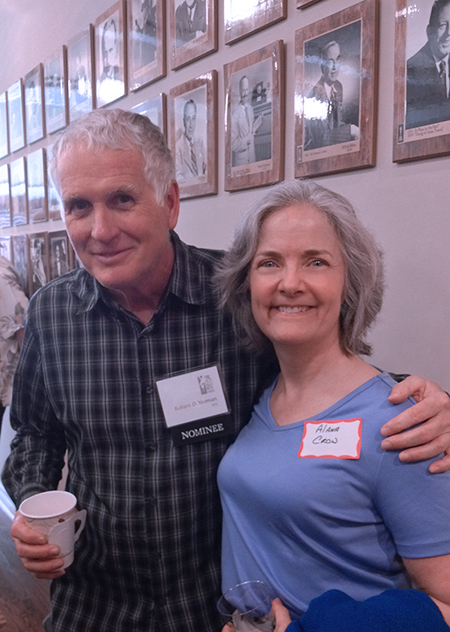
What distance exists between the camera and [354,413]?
42.4 inches

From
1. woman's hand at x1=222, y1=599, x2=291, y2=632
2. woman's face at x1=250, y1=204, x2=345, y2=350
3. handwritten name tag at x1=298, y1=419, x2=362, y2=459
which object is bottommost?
woman's hand at x1=222, y1=599, x2=291, y2=632

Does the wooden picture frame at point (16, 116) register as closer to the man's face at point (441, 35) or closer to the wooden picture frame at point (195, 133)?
the wooden picture frame at point (195, 133)

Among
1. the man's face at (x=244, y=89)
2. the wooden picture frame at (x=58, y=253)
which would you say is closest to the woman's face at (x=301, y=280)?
the man's face at (x=244, y=89)

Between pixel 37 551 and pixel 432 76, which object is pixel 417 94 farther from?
pixel 37 551

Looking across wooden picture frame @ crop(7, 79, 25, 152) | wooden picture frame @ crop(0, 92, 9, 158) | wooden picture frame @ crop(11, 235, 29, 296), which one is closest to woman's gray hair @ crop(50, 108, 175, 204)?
wooden picture frame @ crop(11, 235, 29, 296)

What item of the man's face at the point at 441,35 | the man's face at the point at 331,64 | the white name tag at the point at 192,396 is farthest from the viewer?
the man's face at the point at 331,64

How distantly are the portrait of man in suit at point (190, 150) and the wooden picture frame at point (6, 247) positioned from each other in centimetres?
267

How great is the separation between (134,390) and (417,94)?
1.08m

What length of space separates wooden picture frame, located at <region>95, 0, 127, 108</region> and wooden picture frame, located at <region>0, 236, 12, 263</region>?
1929 millimetres

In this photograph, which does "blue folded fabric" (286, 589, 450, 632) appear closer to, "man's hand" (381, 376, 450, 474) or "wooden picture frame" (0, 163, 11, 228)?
"man's hand" (381, 376, 450, 474)

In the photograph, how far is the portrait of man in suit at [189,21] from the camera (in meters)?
2.11

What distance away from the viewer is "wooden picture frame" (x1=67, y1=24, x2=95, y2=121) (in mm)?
3045

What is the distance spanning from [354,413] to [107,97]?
2512mm

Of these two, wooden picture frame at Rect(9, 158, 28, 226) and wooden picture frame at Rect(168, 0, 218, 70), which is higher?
wooden picture frame at Rect(168, 0, 218, 70)
